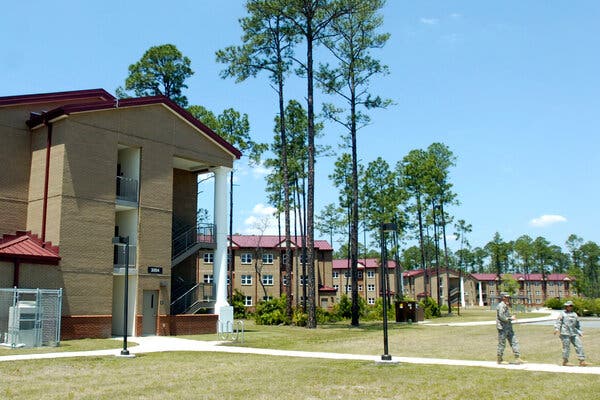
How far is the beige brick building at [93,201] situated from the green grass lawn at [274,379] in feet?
25.8

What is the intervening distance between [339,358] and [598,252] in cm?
14702

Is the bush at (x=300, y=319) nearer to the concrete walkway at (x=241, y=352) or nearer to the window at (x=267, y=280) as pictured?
the concrete walkway at (x=241, y=352)

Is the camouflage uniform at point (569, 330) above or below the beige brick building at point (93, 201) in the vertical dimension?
below

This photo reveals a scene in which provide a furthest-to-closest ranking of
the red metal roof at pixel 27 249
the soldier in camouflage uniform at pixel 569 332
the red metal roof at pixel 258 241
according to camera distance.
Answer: the red metal roof at pixel 258 241, the red metal roof at pixel 27 249, the soldier in camouflage uniform at pixel 569 332

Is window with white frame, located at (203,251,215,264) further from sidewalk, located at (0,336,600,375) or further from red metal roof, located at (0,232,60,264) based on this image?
red metal roof, located at (0,232,60,264)

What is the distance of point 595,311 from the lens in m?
61.9

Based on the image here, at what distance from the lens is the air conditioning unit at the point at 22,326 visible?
68.3 ft

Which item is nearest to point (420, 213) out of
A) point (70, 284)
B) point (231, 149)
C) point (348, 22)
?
point (348, 22)

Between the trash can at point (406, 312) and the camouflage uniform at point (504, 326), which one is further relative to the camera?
the trash can at point (406, 312)

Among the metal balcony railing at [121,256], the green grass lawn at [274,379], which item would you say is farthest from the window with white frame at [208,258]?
the green grass lawn at [274,379]

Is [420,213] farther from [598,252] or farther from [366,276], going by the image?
[598,252]

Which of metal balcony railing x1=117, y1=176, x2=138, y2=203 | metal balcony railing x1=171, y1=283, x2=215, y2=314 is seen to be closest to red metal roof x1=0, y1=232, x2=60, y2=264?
metal balcony railing x1=117, y1=176, x2=138, y2=203

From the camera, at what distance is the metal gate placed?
20.9 m

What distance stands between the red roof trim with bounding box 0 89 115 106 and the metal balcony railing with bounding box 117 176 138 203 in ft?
15.5
